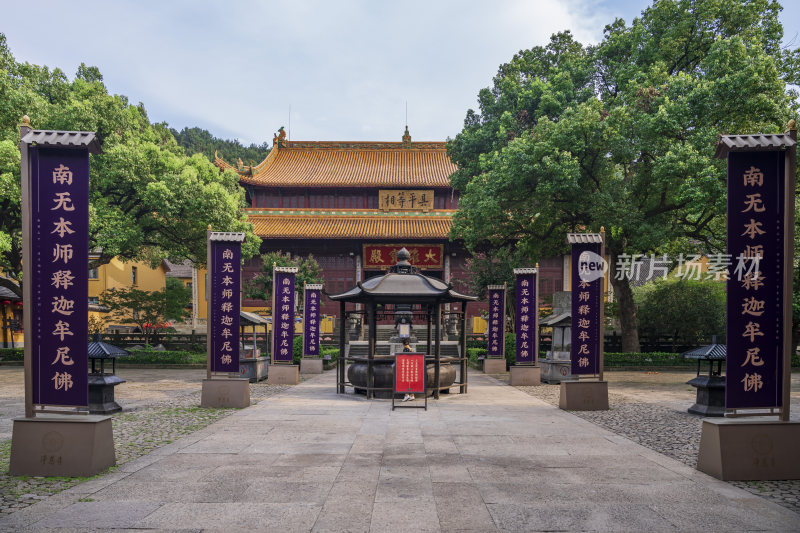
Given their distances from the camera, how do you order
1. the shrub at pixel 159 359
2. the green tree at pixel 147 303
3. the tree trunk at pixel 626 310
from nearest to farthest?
the tree trunk at pixel 626 310 < the shrub at pixel 159 359 < the green tree at pixel 147 303

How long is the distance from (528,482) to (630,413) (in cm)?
580

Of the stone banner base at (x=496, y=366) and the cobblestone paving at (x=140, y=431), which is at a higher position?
the cobblestone paving at (x=140, y=431)

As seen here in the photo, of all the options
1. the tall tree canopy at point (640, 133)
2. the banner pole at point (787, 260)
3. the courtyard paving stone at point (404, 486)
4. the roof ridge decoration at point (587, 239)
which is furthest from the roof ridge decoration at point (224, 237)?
the tall tree canopy at point (640, 133)

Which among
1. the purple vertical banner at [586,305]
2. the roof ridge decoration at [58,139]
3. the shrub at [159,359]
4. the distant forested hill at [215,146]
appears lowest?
the shrub at [159,359]

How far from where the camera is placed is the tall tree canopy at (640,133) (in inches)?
625

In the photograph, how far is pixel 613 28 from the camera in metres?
23.2

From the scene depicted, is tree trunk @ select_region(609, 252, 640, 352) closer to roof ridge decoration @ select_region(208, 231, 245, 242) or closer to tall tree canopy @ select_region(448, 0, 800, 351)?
tall tree canopy @ select_region(448, 0, 800, 351)

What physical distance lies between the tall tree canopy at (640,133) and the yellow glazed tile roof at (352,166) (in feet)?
41.1

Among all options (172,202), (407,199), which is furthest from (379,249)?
(172,202)

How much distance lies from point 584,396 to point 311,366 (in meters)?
11.4

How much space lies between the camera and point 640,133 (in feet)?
56.7

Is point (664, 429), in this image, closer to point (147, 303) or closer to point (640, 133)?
point (640, 133)

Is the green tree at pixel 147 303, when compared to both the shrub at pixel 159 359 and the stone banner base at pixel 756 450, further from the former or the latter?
the stone banner base at pixel 756 450

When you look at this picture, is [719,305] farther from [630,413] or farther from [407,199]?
[407,199]
